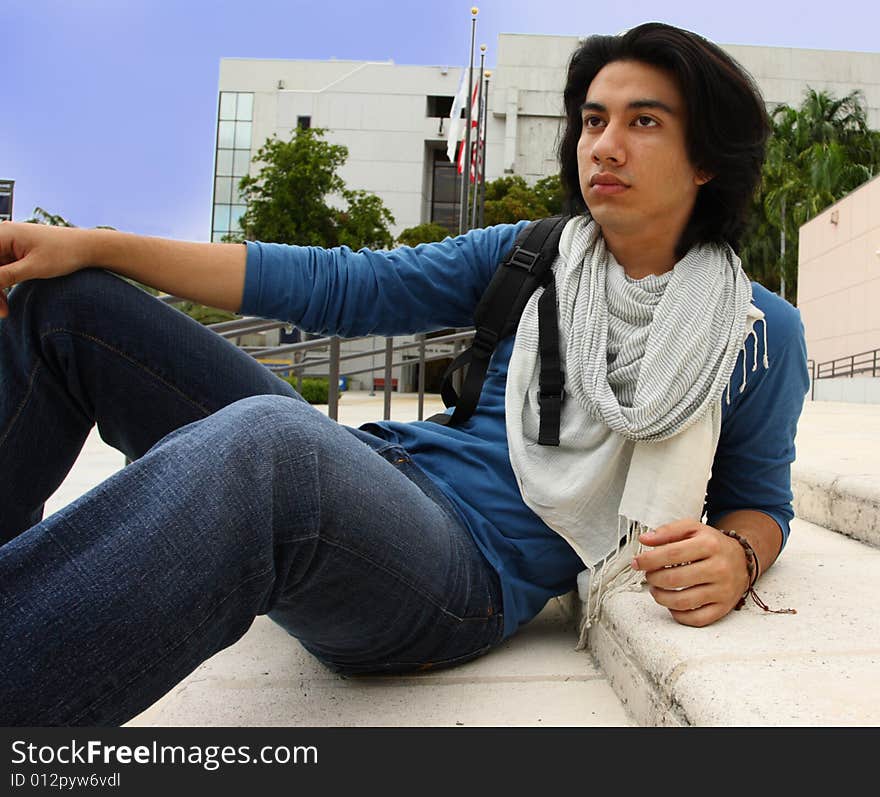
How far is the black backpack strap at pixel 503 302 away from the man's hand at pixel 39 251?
2.55 ft

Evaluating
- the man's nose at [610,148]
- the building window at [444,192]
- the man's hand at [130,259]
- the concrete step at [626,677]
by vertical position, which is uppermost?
the building window at [444,192]

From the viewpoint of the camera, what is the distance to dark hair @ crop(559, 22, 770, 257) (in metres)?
1.63

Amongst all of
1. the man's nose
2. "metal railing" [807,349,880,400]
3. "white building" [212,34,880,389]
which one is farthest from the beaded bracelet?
"white building" [212,34,880,389]

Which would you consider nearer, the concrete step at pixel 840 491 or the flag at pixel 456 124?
the concrete step at pixel 840 491

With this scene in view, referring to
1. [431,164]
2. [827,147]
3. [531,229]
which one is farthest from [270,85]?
[531,229]

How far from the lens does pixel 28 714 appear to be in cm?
104

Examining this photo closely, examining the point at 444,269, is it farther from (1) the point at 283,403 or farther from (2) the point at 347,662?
(2) the point at 347,662

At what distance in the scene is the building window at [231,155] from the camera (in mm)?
36406

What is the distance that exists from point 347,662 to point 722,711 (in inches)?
30.0

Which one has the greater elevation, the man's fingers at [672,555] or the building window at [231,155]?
the building window at [231,155]

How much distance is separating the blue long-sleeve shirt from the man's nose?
0.31 m

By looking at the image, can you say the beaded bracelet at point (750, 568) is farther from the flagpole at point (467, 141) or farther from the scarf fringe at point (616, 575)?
the flagpole at point (467, 141)

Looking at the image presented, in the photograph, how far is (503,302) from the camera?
1.80 meters
